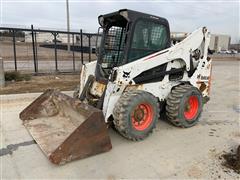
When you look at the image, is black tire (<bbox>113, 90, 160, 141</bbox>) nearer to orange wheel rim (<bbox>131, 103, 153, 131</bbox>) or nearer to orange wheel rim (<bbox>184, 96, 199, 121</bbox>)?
orange wheel rim (<bbox>131, 103, 153, 131</bbox>)

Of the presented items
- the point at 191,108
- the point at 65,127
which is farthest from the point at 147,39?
the point at 65,127

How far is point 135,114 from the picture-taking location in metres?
3.79

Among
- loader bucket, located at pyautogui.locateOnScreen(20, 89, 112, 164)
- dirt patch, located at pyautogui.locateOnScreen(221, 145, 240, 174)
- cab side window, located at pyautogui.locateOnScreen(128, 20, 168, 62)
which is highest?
cab side window, located at pyautogui.locateOnScreen(128, 20, 168, 62)

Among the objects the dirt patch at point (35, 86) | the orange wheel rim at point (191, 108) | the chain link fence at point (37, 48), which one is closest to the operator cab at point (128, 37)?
the orange wheel rim at point (191, 108)

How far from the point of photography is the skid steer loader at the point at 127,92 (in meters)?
3.33

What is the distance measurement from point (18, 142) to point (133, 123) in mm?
1965

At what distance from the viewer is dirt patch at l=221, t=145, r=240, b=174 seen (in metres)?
3.13

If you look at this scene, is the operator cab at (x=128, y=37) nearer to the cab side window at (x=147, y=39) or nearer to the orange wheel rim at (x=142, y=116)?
the cab side window at (x=147, y=39)

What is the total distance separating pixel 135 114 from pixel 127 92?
1.32 feet

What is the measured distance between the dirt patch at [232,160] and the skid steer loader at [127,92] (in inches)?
44.0

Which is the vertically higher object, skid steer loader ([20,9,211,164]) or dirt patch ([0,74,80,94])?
skid steer loader ([20,9,211,164])

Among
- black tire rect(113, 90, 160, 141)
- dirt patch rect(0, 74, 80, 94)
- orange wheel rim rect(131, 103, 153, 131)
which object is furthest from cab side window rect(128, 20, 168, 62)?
dirt patch rect(0, 74, 80, 94)

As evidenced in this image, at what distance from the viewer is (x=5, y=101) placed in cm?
625

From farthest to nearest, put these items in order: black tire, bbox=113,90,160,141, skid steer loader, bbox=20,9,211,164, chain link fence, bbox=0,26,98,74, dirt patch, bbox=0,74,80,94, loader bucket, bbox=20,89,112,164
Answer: chain link fence, bbox=0,26,98,74 < dirt patch, bbox=0,74,80,94 < black tire, bbox=113,90,160,141 < skid steer loader, bbox=20,9,211,164 < loader bucket, bbox=20,89,112,164
